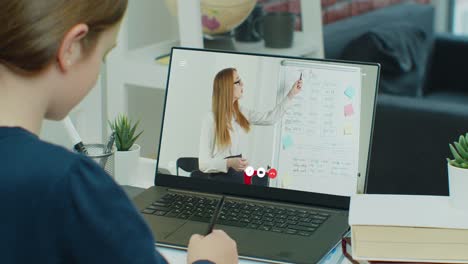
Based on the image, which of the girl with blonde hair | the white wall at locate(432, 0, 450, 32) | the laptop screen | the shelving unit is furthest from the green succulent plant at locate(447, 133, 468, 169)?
the white wall at locate(432, 0, 450, 32)

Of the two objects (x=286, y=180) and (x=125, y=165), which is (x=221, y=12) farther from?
(x=286, y=180)

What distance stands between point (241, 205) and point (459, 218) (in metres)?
0.37

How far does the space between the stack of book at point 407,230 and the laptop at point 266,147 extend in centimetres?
8

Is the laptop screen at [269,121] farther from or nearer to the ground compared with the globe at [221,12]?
nearer to the ground

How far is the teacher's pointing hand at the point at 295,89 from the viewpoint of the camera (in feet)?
4.66

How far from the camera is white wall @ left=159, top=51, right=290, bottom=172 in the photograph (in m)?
1.43

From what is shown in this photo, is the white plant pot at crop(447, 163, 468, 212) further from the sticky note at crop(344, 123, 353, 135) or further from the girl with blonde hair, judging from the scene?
the girl with blonde hair

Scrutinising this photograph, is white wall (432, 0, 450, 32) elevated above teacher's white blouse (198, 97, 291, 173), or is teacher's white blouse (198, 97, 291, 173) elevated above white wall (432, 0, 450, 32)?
white wall (432, 0, 450, 32)

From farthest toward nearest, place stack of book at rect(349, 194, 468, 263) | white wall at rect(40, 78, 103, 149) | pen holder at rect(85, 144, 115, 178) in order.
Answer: white wall at rect(40, 78, 103, 149) < pen holder at rect(85, 144, 115, 178) < stack of book at rect(349, 194, 468, 263)

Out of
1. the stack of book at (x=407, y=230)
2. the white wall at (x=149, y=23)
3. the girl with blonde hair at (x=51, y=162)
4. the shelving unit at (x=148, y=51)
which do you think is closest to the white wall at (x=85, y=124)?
the shelving unit at (x=148, y=51)

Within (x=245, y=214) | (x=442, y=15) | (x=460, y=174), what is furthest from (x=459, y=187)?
(x=442, y=15)

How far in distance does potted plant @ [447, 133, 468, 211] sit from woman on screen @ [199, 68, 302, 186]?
295 millimetres

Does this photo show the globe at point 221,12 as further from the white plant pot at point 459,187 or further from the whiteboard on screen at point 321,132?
the white plant pot at point 459,187

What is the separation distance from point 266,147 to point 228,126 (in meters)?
0.08
